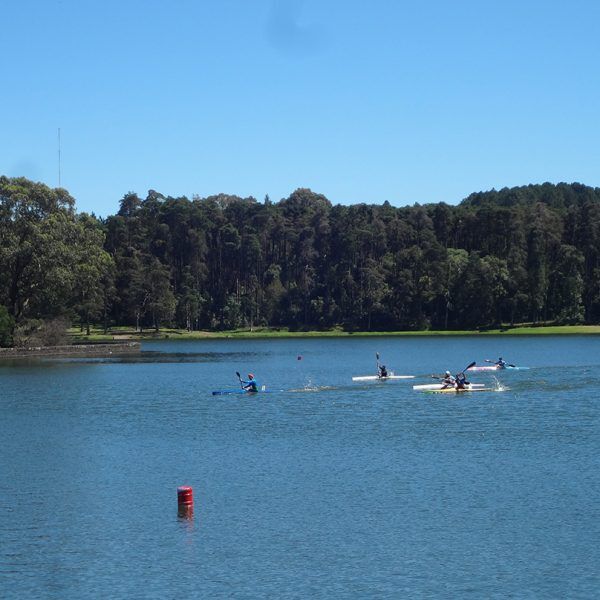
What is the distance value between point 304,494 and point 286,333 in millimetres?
148024

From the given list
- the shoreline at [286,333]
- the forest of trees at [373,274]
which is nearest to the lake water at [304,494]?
the forest of trees at [373,274]

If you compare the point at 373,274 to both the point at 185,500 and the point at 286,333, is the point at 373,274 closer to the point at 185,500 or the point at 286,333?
the point at 286,333

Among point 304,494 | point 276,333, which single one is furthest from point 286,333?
point 304,494

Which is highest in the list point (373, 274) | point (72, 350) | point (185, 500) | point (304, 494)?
point (373, 274)

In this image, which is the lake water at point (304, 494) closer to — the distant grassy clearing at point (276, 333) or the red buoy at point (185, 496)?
the red buoy at point (185, 496)

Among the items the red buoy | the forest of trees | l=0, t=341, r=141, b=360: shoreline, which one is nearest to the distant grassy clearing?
the forest of trees

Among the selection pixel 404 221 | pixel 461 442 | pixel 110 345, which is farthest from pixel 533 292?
pixel 461 442

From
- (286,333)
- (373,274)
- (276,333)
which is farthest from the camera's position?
(286,333)

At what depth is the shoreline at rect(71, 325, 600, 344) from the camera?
161250 millimetres

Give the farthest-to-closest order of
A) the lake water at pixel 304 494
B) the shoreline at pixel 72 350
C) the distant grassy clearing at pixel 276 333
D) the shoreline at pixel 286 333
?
1. the distant grassy clearing at pixel 276 333
2. the shoreline at pixel 286 333
3. the shoreline at pixel 72 350
4. the lake water at pixel 304 494

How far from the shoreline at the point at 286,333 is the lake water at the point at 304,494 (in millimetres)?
92782

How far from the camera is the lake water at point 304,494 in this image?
83.4ft

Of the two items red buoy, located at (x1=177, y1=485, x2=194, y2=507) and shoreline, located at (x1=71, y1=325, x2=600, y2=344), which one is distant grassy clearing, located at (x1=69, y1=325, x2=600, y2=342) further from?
red buoy, located at (x1=177, y1=485, x2=194, y2=507)

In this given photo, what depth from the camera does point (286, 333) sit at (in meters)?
182
